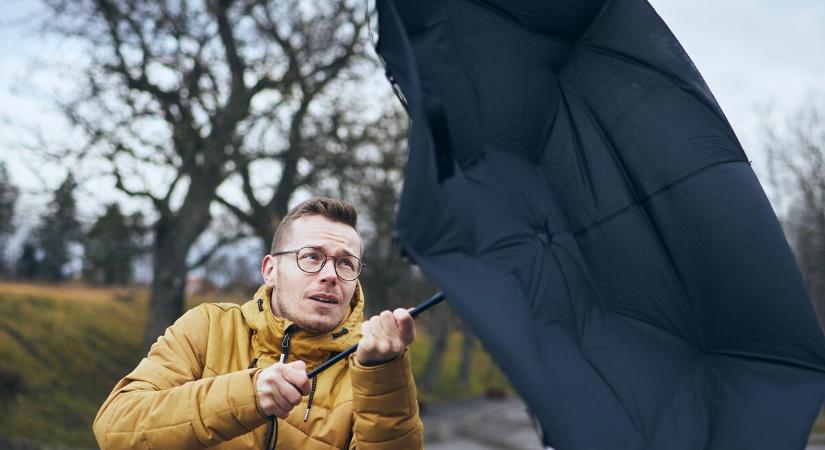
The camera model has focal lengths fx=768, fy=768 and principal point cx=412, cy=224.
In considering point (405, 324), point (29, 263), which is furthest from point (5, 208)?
point (29, 263)

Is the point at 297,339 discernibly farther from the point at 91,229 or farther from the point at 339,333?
the point at 91,229

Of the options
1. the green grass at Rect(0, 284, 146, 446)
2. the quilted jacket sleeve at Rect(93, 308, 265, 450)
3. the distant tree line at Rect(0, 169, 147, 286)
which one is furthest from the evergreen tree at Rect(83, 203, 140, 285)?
the quilted jacket sleeve at Rect(93, 308, 265, 450)

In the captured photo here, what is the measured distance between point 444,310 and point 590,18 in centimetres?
2490

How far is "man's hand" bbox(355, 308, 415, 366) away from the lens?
7.52 feet

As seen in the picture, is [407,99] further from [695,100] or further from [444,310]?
[444,310]

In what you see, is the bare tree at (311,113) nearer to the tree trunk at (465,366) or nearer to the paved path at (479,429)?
the paved path at (479,429)

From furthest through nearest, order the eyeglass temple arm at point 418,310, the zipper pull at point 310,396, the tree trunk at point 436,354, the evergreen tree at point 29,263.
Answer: the evergreen tree at point 29,263, the tree trunk at point 436,354, the zipper pull at point 310,396, the eyeglass temple arm at point 418,310

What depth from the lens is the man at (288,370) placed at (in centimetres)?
230

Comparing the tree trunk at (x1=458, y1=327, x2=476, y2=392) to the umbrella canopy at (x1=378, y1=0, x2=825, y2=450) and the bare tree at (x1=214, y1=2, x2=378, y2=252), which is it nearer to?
the bare tree at (x1=214, y1=2, x2=378, y2=252)

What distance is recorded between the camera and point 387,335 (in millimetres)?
2312

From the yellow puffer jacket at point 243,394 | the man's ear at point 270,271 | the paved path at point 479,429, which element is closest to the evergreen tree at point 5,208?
the paved path at point 479,429

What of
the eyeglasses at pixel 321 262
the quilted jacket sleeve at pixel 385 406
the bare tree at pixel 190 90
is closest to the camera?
the quilted jacket sleeve at pixel 385 406

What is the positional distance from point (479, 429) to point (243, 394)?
1860 centimetres

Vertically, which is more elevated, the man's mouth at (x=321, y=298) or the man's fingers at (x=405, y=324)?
the man's mouth at (x=321, y=298)
